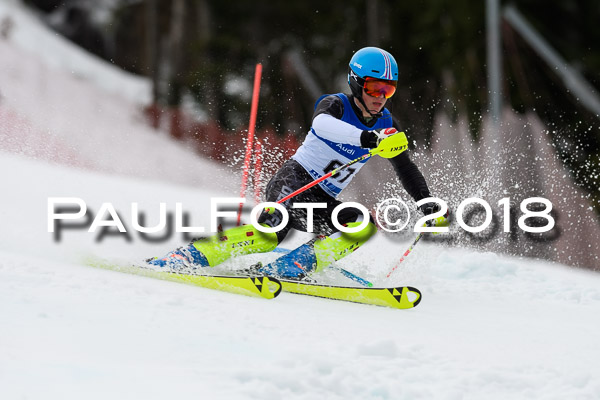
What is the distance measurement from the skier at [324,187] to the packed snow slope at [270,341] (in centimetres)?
31

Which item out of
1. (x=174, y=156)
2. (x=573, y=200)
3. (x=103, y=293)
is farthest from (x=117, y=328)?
(x=174, y=156)

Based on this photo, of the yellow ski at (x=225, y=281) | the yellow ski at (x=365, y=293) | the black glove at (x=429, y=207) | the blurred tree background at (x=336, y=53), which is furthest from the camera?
the blurred tree background at (x=336, y=53)

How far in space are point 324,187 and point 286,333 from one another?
1.67 metres

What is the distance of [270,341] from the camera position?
10.4 feet

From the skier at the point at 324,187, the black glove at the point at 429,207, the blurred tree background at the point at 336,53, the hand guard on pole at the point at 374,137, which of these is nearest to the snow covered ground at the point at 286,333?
the skier at the point at 324,187

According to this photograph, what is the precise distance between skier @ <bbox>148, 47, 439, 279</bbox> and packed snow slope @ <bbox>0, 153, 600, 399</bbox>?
0.31 metres

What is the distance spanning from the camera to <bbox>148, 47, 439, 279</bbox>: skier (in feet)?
14.8

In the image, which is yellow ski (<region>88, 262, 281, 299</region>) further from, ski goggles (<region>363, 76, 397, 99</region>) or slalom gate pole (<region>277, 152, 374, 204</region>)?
ski goggles (<region>363, 76, 397, 99</region>)

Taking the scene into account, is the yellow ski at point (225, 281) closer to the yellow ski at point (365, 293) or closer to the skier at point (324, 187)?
the skier at point (324, 187)

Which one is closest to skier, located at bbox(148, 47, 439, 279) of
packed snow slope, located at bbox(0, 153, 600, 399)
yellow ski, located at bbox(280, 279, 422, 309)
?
yellow ski, located at bbox(280, 279, 422, 309)

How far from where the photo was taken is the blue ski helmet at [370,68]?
14.6ft

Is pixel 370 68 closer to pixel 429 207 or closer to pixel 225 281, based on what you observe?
pixel 429 207

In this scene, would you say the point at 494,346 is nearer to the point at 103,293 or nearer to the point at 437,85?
the point at 103,293

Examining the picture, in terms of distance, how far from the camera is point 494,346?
362cm
